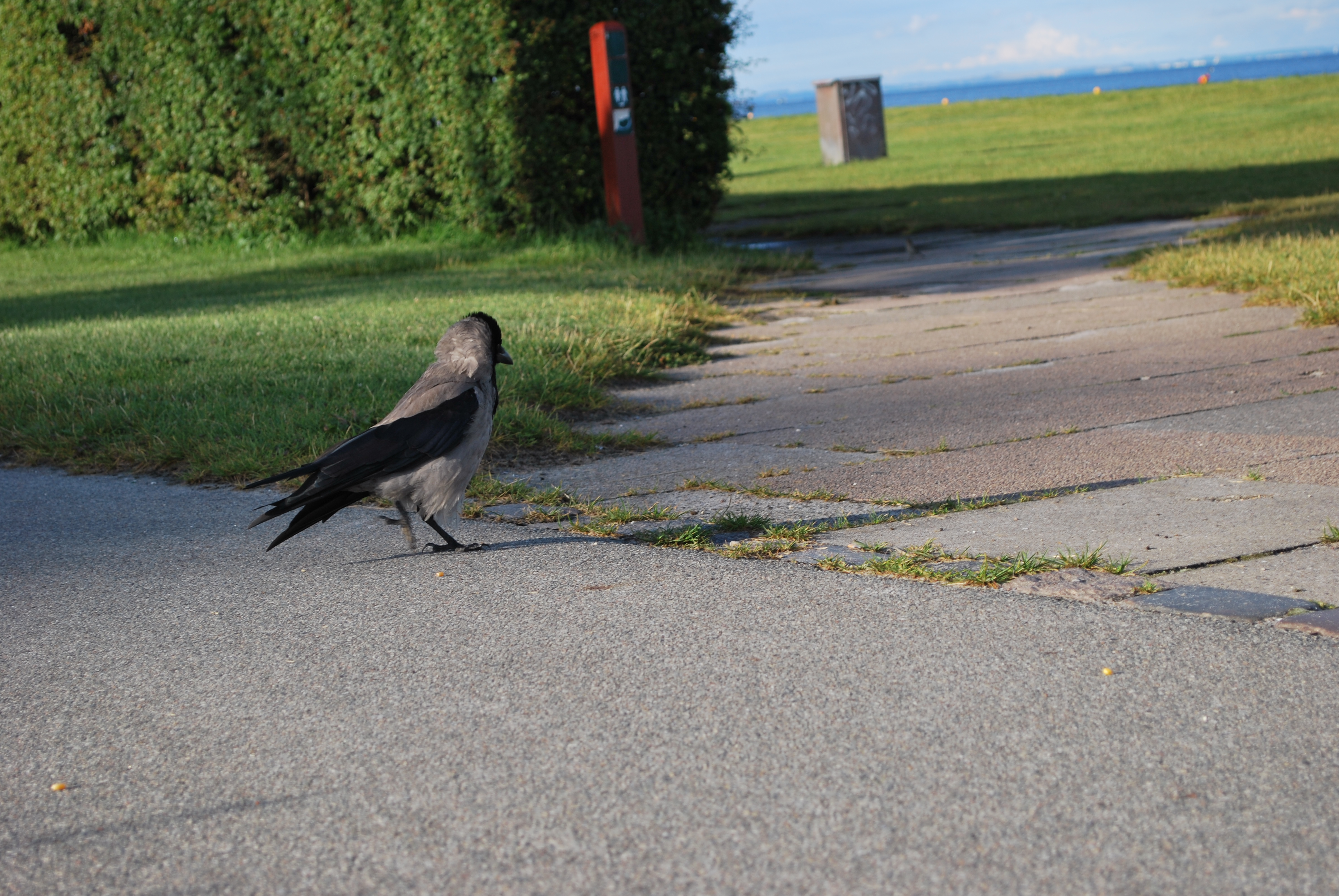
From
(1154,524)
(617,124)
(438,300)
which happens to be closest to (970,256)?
(617,124)

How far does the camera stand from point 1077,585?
3.31 m

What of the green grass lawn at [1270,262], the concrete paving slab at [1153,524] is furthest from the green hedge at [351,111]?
the concrete paving slab at [1153,524]

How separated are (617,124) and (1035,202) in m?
6.67

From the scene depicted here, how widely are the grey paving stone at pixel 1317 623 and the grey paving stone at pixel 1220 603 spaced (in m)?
0.04

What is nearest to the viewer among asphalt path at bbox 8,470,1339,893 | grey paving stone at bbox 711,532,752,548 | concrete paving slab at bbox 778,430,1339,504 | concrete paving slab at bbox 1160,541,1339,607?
asphalt path at bbox 8,470,1339,893

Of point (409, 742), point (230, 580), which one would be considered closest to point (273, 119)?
point (230, 580)

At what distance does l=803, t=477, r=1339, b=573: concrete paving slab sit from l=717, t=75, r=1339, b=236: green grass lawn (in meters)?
10.1

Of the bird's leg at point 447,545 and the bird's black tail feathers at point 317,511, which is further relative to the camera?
the bird's leg at point 447,545

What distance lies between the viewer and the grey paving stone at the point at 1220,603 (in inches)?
119

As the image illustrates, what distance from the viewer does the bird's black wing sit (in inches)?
144

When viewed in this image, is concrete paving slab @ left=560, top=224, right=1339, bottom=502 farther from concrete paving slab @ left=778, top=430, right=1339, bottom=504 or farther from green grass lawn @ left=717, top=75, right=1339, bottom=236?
green grass lawn @ left=717, top=75, right=1339, bottom=236

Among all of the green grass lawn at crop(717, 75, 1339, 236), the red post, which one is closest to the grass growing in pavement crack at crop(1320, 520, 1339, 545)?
the red post

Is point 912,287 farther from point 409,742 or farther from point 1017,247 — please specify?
point 409,742

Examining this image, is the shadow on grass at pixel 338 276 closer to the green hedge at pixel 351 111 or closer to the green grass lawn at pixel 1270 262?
the green hedge at pixel 351 111
